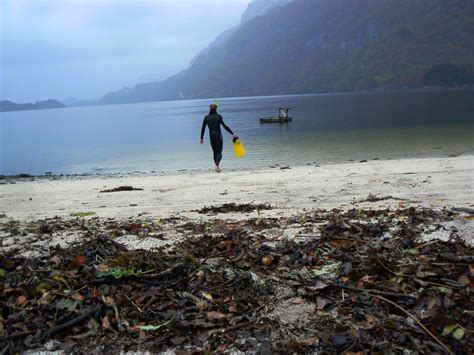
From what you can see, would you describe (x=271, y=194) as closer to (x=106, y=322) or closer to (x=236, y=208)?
(x=236, y=208)

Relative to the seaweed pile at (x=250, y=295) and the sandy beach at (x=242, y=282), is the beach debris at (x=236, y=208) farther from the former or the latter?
the seaweed pile at (x=250, y=295)

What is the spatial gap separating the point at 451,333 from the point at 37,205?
A: 10.5m

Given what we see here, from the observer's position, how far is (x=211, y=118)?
13.8m

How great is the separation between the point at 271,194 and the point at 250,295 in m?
6.17

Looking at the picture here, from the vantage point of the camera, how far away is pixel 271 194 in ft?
32.3

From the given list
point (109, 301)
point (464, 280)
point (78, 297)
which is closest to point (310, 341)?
point (464, 280)

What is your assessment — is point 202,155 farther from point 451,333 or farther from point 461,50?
point 461,50

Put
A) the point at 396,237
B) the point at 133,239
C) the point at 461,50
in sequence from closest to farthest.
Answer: the point at 396,237 < the point at 133,239 < the point at 461,50

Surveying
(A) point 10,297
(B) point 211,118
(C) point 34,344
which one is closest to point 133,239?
(A) point 10,297

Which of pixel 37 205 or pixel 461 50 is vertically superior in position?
pixel 461 50

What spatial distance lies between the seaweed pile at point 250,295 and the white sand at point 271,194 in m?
2.73

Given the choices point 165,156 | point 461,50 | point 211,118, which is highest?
point 461,50

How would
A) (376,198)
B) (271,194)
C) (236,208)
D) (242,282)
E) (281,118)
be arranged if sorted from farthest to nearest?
(281,118), (271,194), (376,198), (236,208), (242,282)

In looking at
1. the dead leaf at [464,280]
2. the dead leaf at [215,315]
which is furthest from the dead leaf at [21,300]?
the dead leaf at [464,280]
